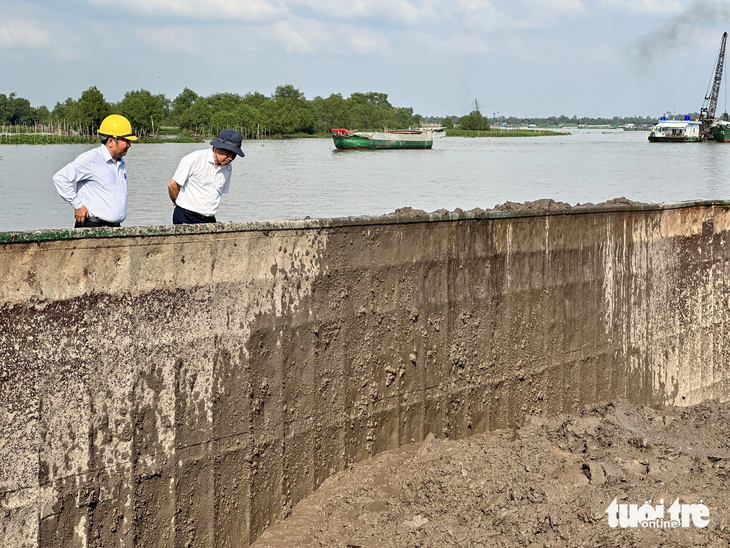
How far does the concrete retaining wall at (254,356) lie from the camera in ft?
12.6

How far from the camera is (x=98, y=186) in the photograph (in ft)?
17.2

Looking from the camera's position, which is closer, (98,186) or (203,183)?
(98,186)

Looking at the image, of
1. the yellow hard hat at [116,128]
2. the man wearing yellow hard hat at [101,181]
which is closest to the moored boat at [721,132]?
the yellow hard hat at [116,128]

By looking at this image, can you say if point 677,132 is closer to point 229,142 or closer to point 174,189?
point 229,142

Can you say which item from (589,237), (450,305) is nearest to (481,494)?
(450,305)

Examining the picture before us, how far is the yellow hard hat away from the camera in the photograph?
5289 millimetres

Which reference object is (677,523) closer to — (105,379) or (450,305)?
Result: (450,305)

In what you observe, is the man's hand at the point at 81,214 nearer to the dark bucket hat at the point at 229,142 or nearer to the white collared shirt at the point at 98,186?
the white collared shirt at the point at 98,186

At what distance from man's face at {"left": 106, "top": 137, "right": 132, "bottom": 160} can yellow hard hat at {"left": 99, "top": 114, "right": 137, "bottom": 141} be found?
0.04 metres

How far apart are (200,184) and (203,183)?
0.9 inches

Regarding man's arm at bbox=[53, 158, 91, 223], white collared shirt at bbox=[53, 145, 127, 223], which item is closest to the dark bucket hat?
white collared shirt at bbox=[53, 145, 127, 223]

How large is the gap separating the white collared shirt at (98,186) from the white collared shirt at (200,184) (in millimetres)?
551

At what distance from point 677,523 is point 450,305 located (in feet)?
7.02

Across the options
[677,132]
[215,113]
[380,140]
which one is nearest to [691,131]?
[677,132]
